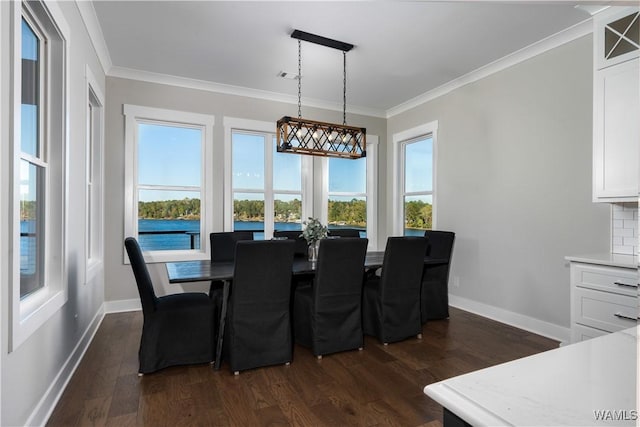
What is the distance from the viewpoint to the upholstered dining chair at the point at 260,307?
251cm

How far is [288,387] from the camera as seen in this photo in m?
2.40

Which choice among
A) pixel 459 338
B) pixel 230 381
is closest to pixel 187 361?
pixel 230 381

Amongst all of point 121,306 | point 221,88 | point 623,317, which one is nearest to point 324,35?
point 221,88

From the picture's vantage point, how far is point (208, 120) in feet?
14.9

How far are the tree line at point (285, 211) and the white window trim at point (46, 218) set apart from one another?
6.52ft

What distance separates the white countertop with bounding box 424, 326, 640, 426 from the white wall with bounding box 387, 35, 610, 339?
2.86 metres

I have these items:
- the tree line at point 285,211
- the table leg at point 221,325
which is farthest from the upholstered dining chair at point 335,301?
the tree line at point 285,211

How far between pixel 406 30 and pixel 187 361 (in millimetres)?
3360

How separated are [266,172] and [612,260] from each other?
3869 millimetres

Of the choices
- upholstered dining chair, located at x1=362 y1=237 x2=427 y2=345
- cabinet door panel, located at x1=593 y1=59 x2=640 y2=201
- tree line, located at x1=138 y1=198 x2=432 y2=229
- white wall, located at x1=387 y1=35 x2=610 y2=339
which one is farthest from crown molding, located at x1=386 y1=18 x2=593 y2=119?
upholstered dining chair, located at x1=362 y1=237 x2=427 y2=345

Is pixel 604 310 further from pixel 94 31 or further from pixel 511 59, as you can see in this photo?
pixel 94 31

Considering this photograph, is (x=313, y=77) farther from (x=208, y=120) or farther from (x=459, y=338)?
(x=459, y=338)

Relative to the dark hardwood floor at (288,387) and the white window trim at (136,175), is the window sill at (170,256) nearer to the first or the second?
the white window trim at (136,175)

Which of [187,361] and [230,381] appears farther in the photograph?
[187,361]
